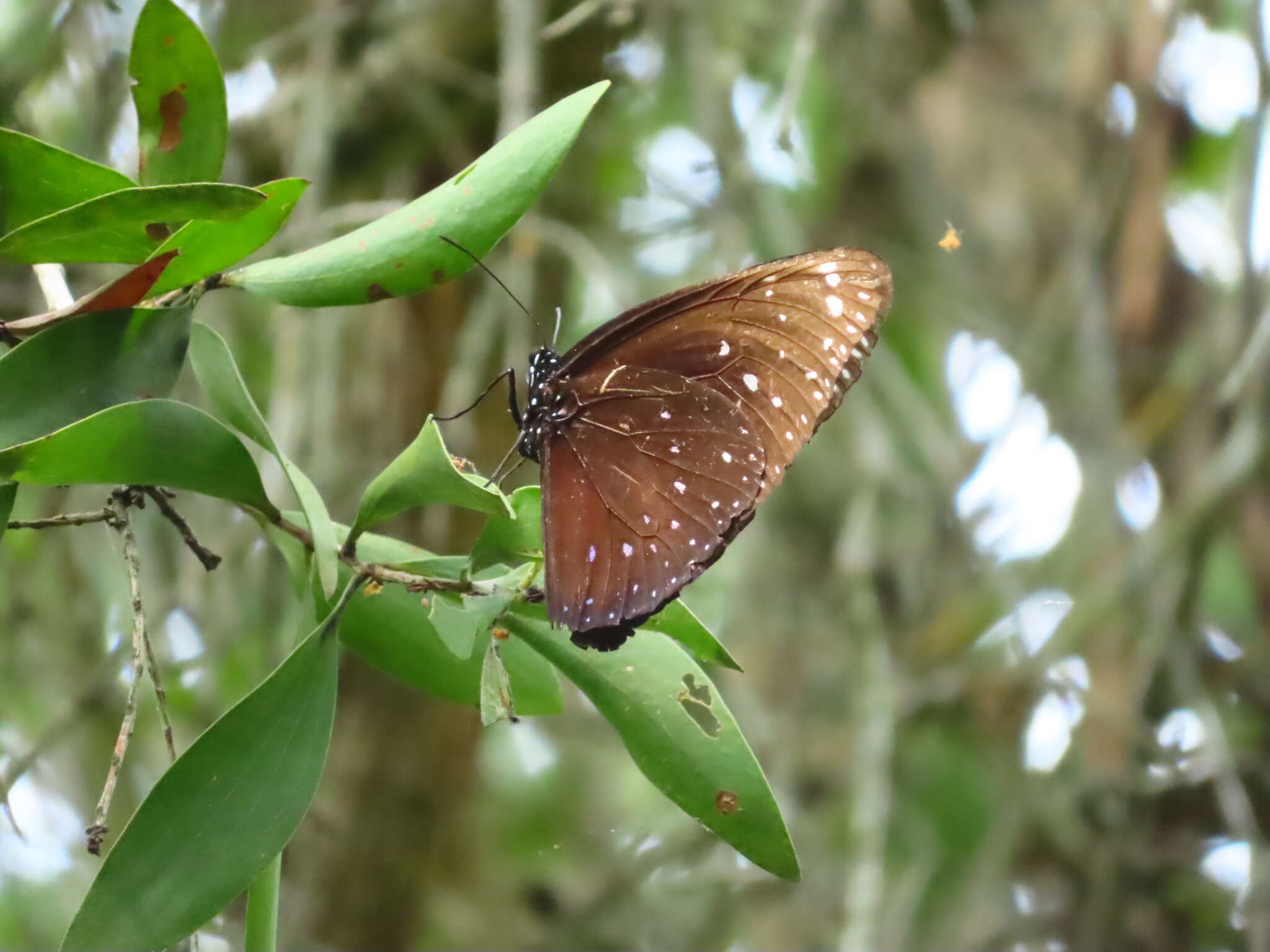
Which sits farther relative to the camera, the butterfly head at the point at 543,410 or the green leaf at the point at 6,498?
the butterfly head at the point at 543,410

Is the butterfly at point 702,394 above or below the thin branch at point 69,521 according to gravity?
above

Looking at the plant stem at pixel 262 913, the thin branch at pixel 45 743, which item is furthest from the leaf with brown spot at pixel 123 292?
the thin branch at pixel 45 743

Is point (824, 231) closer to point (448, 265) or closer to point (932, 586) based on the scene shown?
point (932, 586)

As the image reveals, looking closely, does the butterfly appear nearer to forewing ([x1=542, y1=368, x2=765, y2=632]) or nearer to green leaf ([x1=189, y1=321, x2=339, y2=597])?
forewing ([x1=542, y1=368, x2=765, y2=632])

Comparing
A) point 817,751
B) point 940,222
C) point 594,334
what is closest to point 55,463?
point 594,334

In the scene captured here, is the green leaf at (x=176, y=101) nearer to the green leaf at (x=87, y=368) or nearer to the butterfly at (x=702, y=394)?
the green leaf at (x=87, y=368)

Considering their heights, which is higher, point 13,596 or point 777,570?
point 777,570

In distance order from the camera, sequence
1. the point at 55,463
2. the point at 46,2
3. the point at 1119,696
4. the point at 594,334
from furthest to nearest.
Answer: the point at 1119,696
the point at 46,2
the point at 594,334
the point at 55,463
